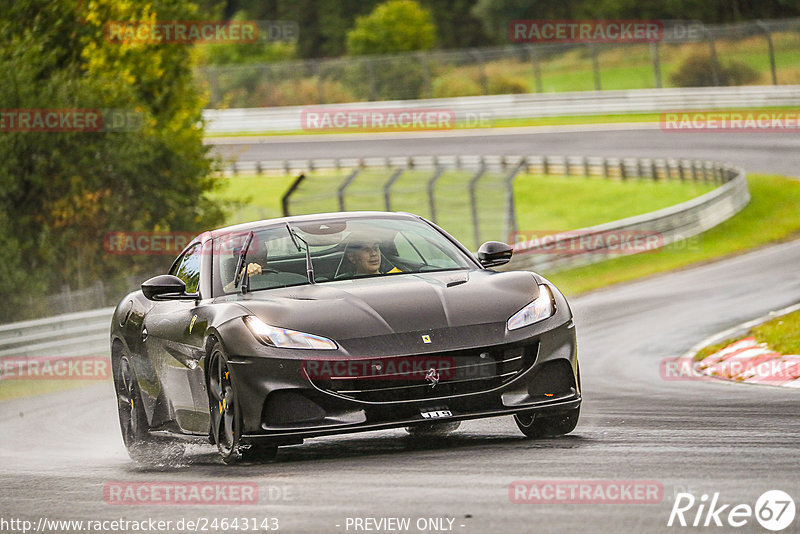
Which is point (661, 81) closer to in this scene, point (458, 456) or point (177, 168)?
point (177, 168)

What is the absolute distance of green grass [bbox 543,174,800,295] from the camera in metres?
24.5

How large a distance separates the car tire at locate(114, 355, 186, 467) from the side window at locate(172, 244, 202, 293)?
706mm

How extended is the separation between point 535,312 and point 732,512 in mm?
2482

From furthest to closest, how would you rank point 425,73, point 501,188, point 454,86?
1. point 454,86
2. point 425,73
3. point 501,188

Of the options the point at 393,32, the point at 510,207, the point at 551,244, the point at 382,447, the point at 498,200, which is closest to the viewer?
the point at 382,447

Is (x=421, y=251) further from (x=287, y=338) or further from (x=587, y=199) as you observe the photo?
(x=587, y=199)

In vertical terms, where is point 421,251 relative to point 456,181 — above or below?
above

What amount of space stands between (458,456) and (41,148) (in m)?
21.4

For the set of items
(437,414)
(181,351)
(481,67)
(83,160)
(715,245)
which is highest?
(181,351)

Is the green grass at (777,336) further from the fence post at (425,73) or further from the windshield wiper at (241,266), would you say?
the fence post at (425,73)

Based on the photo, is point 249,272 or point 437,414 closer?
point 437,414

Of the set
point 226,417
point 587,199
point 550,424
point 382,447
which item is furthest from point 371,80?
point 226,417

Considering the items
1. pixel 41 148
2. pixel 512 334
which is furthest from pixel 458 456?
pixel 41 148

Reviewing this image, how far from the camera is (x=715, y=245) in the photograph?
88.2 feet
